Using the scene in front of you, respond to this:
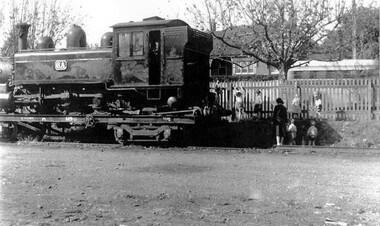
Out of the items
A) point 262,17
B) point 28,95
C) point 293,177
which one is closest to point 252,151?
point 293,177

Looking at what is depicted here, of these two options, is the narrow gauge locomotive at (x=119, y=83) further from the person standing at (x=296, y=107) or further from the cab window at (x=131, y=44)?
the person standing at (x=296, y=107)

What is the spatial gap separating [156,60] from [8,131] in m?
6.09

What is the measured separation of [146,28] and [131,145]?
364 centimetres

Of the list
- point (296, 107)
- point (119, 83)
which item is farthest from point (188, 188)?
point (296, 107)

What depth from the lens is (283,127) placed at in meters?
15.4

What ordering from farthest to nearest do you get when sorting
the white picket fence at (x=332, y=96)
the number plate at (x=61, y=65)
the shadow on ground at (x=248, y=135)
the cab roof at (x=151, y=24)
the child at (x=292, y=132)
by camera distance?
1. the white picket fence at (x=332, y=96)
2. the shadow on ground at (x=248, y=135)
3. the child at (x=292, y=132)
4. the number plate at (x=61, y=65)
5. the cab roof at (x=151, y=24)

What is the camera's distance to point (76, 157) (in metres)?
11.9

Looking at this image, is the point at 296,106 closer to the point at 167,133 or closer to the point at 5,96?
the point at 167,133

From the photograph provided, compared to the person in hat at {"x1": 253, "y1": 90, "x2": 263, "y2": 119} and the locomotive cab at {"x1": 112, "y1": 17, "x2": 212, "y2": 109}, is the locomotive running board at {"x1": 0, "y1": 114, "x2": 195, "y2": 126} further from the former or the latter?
the person in hat at {"x1": 253, "y1": 90, "x2": 263, "y2": 119}

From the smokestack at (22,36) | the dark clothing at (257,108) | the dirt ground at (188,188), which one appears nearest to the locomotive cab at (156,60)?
the dirt ground at (188,188)

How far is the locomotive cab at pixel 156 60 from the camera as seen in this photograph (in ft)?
45.6

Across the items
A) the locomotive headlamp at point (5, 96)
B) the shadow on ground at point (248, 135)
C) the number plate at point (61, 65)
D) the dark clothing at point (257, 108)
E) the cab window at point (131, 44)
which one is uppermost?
the cab window at point (131, 44)

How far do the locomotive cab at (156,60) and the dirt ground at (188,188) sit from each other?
2.21 metres

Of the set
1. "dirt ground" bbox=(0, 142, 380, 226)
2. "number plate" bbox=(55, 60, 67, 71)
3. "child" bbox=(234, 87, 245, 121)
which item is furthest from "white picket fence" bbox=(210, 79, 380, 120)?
"number plate" bbox=(55, 60, 67, 71)
